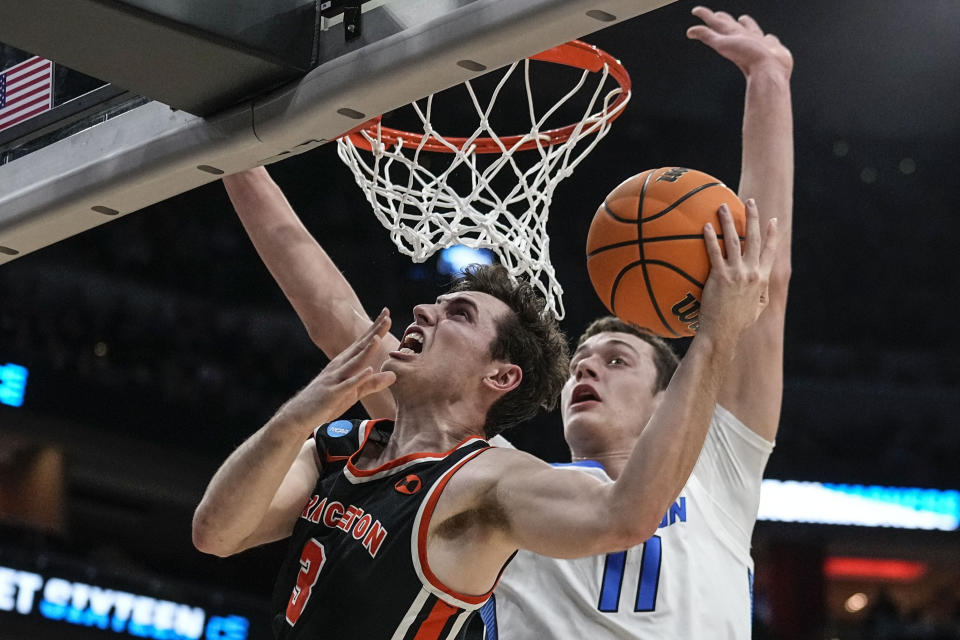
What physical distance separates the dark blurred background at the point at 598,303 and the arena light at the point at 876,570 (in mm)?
822

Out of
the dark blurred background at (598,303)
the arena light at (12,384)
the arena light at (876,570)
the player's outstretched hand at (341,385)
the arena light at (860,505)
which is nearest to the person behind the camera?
the player's outstretched hand at (341,385)

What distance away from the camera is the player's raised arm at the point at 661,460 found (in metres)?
2.25

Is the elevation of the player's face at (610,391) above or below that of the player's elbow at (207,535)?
above

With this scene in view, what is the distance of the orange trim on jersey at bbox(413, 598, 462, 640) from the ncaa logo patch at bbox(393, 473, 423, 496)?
24cm

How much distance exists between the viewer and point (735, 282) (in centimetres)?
235

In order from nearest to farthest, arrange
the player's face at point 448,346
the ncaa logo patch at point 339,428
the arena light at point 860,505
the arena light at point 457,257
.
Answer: the player's face at point 448,346, the ncaa logo patch at point 339,428, the arena light at point 457,257, the arena light at point 860,505

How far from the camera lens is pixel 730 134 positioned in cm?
1095

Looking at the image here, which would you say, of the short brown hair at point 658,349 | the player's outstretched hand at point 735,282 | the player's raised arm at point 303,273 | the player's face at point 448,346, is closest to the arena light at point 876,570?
the short brown hair at point 658,349

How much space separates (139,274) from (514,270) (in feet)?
27.1

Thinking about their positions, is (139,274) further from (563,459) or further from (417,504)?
(417,504)

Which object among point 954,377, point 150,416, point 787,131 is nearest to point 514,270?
point 787,131

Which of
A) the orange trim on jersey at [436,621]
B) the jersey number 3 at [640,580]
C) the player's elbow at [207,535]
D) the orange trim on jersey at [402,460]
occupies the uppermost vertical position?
the orange trim on jersey at [402,460]

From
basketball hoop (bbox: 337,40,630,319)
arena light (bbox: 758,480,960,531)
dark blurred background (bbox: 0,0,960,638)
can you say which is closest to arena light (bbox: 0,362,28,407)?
dark blurred background (bbox: 0,0,960,638)

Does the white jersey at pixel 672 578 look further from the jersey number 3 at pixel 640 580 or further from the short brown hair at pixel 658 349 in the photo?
the short brown hair at pixel 658 349
